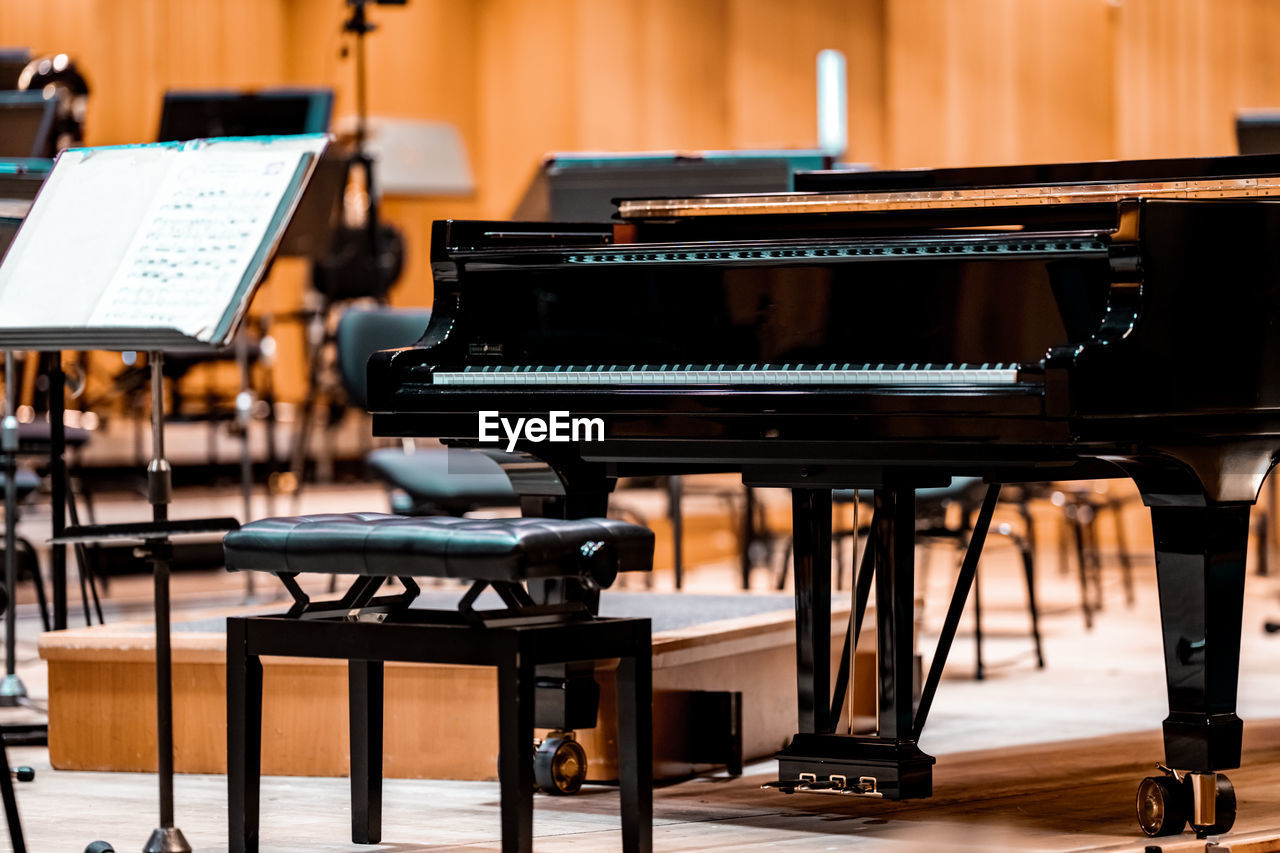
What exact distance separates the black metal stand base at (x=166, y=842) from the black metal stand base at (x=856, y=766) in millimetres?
948

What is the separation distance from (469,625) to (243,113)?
375 centimetres

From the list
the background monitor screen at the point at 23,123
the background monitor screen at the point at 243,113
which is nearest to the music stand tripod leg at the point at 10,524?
the background monitor screen at the point at 23,123

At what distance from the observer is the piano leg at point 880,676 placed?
306cm

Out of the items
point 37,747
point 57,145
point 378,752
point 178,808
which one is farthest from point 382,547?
point 57,145

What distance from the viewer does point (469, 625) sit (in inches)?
102

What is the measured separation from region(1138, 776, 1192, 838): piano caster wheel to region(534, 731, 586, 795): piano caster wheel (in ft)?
3.46

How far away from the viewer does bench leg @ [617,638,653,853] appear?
9.07 ft

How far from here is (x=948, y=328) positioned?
3.03 metres

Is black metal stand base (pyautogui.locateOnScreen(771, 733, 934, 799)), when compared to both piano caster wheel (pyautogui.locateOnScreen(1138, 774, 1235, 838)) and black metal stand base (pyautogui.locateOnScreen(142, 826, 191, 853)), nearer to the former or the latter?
piano caster wheel (pyautogui.locateOnScreen(1138, 774, 1235, 838))

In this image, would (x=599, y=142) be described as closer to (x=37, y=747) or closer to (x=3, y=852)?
(x=37, y=747)

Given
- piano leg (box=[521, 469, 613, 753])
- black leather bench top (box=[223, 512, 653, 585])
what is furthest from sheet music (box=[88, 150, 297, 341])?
piano leg (box=[521, 469, 613, 753])

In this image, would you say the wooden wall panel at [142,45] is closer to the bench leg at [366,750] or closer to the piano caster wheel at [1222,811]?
the bench leg at [366,750]

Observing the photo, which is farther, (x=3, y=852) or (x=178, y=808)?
(x=178, y=808)

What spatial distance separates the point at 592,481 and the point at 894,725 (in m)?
0.68
